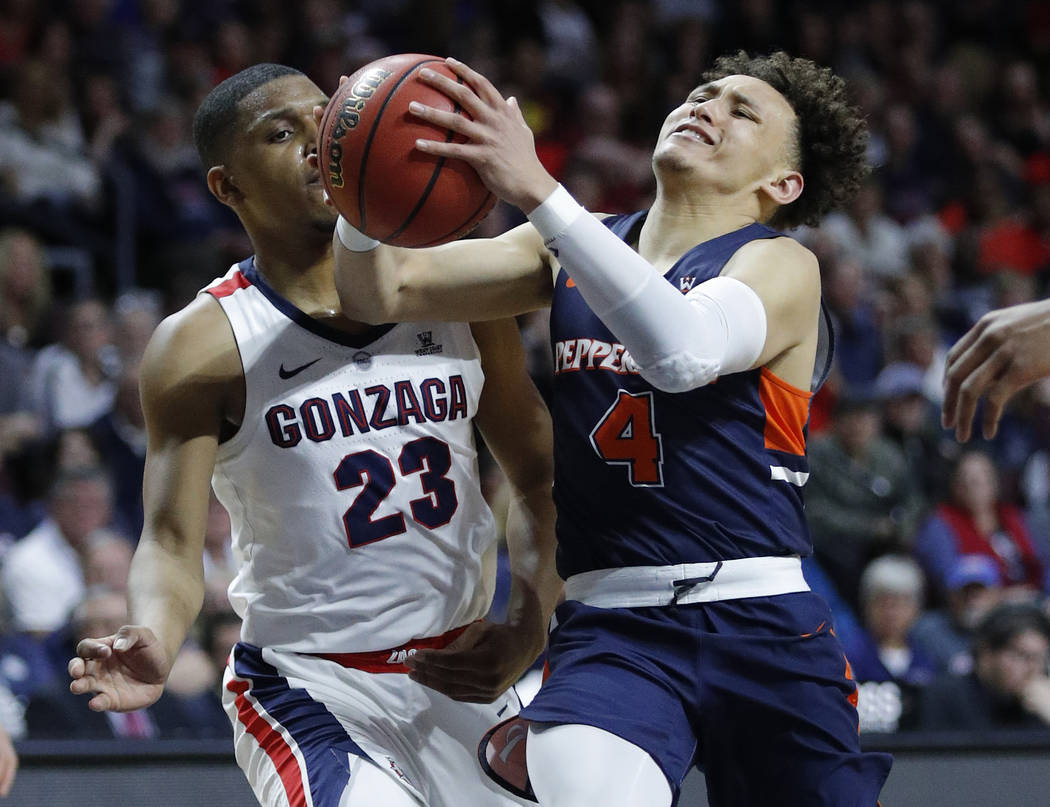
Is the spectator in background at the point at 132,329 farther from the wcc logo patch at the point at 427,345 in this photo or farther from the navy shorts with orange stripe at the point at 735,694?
the navy shorts with orange stripe at the point at 735,694

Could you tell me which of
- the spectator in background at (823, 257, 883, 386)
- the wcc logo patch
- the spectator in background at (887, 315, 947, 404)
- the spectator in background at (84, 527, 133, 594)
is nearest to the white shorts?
the wcc logo patch

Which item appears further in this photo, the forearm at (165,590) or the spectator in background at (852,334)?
the spectator in background at (852,334)

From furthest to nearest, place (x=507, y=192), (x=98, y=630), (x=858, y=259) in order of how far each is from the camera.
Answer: (x=858, y=259) → (x=98, y=630) → (x=507, y=192)

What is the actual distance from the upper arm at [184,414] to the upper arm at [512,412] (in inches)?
23.8

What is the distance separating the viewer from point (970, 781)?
4.71 m

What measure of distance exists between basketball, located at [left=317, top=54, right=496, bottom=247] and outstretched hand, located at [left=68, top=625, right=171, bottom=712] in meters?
0.91

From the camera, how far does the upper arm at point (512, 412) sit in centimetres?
336

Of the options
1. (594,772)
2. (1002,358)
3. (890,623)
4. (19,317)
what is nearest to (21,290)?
(19,317)

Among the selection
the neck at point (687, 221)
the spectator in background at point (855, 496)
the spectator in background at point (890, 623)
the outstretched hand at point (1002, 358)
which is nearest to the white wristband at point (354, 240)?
the neck at point (687, 221)

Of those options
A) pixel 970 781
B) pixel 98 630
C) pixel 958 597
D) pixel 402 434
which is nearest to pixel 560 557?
pixel 402 434

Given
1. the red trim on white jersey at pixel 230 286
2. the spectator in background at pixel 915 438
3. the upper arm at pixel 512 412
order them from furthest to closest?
the spectator in background at pixel 915 438 < the upper arm at pixel 512 412 < the red trim on white jersey at pixel 230 286

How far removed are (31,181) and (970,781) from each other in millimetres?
5686

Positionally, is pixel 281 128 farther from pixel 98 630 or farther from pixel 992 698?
pixel 992 698

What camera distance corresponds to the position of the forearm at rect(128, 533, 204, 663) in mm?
2969
